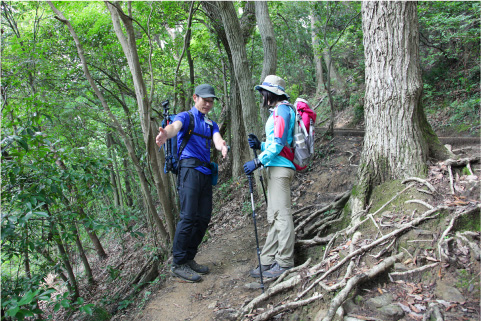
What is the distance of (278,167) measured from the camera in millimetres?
4227

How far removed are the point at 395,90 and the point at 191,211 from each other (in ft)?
10.5

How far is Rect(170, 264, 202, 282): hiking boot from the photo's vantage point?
4.79 m

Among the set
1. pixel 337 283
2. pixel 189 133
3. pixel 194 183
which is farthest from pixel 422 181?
pixel 189 133

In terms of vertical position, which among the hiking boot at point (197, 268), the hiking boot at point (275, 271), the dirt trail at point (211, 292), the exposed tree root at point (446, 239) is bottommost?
the dirt trail at point (211, 292)

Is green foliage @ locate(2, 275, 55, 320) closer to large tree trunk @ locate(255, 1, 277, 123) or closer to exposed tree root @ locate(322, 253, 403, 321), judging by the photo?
exposed tree root @ locate(322, 253, 403, 321)

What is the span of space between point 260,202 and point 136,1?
665 cm

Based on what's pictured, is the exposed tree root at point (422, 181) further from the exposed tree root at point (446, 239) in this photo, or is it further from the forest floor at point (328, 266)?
the exposed tree root at point (446, 239)

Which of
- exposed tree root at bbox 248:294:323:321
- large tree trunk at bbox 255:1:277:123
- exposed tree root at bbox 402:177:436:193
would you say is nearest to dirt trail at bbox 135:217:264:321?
exposed tree root at bbox 248:294:323:321

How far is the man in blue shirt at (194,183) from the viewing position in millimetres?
4691

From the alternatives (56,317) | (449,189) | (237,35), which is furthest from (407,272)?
(56,317)

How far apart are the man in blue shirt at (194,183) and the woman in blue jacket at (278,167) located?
78 centimetres

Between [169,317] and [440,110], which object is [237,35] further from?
[440,110]

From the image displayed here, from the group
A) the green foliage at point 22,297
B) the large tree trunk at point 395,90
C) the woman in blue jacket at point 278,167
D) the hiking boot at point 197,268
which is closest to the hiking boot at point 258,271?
the woman in blue jacket at point 278,167

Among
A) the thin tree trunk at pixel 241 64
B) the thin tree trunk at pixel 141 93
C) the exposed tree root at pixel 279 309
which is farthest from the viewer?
the thin tree trunk at pixel 241 64
